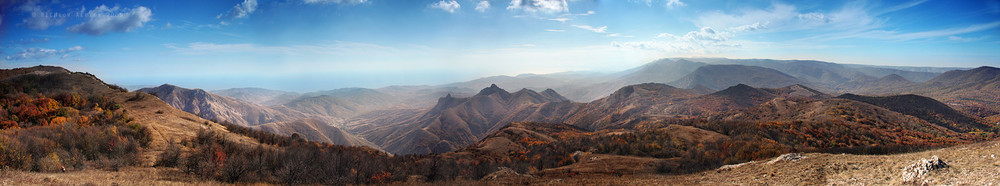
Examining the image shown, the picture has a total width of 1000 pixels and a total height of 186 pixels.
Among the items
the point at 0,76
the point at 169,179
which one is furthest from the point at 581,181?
the point at 0,76

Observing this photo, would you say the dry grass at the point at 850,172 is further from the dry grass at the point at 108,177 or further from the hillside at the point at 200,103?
the hillside at the point at 200,103

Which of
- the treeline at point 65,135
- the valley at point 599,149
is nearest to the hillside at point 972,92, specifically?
the valley at point 599,149

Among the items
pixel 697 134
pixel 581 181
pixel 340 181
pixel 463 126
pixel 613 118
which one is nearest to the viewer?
pixel 340 181

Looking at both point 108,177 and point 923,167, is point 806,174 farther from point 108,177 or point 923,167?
point 108,177

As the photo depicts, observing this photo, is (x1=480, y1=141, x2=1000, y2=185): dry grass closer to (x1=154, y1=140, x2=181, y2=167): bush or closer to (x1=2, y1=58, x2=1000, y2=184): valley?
(x1=2, y1=58, x2=1000, y2=184): valley

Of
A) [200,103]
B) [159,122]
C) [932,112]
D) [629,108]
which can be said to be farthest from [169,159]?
[200,103]

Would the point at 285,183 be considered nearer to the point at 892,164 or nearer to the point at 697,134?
the point at 892,164

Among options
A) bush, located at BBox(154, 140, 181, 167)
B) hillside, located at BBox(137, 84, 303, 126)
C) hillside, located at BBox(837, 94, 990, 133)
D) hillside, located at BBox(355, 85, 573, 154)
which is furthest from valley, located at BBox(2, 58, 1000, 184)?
hillside, located at BBox(137, 84, 303, 126)
